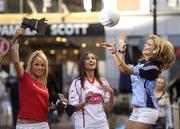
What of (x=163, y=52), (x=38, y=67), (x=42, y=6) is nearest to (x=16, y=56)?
(x=38, y=67)

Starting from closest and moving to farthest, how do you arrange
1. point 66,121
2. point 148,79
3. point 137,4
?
point 148,79 → point 66,121 → point 137,4

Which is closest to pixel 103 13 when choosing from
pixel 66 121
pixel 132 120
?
pixel 132 120

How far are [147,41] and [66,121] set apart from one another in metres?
13.9

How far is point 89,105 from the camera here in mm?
7887

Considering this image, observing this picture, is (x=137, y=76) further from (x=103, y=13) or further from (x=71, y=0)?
(x=71, y=0)

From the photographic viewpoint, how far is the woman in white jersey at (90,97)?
7.87 metres

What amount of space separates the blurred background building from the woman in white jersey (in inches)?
596

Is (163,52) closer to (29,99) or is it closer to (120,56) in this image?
(120,56)

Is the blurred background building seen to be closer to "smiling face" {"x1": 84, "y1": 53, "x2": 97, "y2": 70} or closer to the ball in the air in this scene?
the ball in the air

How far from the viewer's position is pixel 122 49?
7.52m

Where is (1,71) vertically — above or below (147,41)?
below

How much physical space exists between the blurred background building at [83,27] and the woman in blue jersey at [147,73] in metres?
15.9

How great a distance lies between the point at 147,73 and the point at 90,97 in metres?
0.95

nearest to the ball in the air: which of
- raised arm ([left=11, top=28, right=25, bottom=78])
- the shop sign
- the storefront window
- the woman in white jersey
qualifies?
the woman in white jersey
